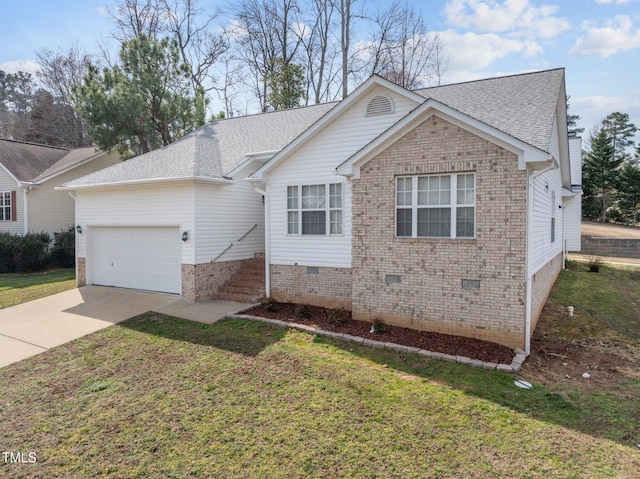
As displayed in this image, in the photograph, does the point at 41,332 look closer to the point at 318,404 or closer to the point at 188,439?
the point at 188,439

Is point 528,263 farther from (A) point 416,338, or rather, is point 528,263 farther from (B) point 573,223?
(B) point 573,223

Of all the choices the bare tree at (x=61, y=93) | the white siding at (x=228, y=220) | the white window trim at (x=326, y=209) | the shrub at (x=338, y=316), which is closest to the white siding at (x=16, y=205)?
the bare tree at (x=61, y=93)

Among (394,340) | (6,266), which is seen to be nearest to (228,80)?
(6,266)

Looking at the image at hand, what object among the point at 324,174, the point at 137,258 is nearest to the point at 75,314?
the point at 137,258

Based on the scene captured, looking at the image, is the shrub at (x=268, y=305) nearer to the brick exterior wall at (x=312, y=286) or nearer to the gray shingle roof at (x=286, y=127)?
the brick exterior wall at (x=312, y=286)

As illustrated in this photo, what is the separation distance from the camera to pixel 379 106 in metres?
9.73

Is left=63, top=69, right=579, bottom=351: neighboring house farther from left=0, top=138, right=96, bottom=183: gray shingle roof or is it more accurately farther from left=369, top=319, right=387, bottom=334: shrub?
left=0, top=138, right=96, bottom=183: gray shingle roof

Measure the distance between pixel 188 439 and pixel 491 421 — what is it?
377 centimetres

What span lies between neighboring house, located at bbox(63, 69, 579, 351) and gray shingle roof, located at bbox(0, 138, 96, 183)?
993 centimetres

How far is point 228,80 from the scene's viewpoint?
2927 cm

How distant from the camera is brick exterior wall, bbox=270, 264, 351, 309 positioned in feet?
32.7

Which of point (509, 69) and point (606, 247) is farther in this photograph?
point (606, 247)

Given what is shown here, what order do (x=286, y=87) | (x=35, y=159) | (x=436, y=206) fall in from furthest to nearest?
(x=286, y=87) → (x=35, y=159) → (x=436, y=206)

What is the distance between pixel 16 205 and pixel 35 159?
3887 mm
